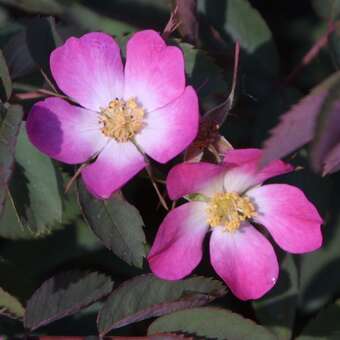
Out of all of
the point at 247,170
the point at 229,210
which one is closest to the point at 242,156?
the point at 247,170

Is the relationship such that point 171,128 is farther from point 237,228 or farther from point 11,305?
point 11,305

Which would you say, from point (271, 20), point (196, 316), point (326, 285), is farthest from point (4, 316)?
point (271, 20)

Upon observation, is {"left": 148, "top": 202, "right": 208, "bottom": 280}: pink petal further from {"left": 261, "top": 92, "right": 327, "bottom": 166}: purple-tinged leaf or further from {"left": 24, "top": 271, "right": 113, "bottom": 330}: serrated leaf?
{"left": 261, "top": 92, "right": 327, "bottom": 166}: purple-tinged leaf

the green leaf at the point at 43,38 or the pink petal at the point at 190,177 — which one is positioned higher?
the green leaf at the point at 43,38

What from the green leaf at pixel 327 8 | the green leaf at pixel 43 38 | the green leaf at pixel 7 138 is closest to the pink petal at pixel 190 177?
the green leaf at pixel 7 138

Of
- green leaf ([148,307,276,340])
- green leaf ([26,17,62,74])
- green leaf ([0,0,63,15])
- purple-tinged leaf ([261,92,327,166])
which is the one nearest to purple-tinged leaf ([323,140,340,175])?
purple-tinged leaf ([261,92,327,166])

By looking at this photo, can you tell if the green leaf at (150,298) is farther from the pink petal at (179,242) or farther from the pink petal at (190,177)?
the pink petal at (190,177)
